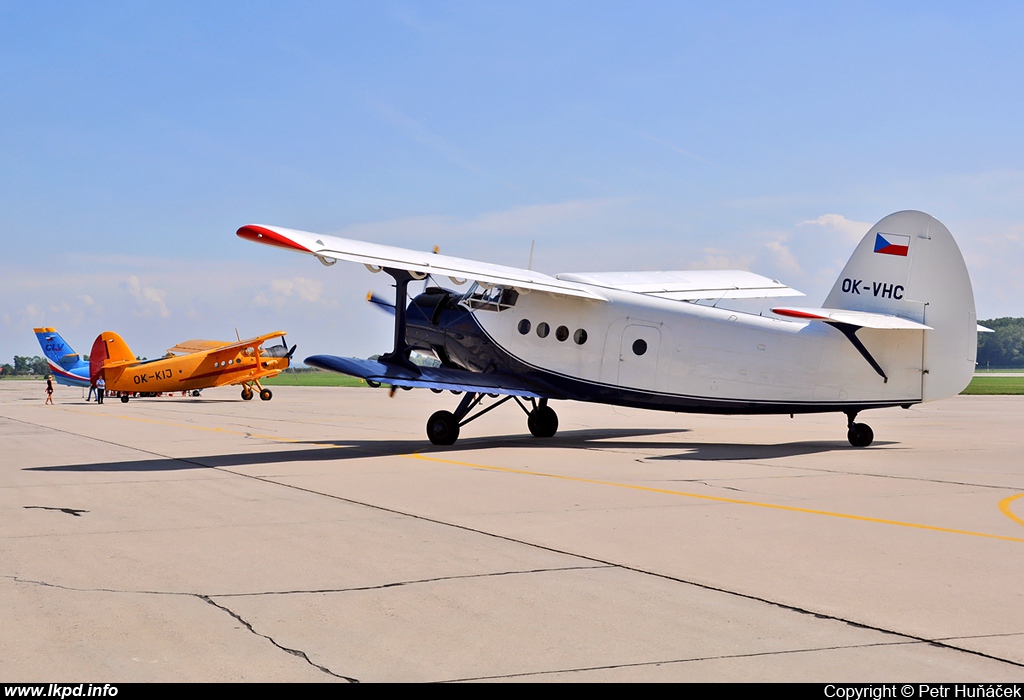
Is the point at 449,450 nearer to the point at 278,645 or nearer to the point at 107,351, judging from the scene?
the point at 278,645

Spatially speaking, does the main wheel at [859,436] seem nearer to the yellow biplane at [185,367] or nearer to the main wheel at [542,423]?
the main wheel at [542,423]

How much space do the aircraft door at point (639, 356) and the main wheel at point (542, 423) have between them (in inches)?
129

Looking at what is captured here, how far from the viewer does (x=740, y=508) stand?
31.0ft

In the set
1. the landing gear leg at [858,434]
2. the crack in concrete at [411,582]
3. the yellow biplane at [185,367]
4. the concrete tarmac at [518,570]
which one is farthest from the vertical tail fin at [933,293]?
the yellow biplane at [185,367]

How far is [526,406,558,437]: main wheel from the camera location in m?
20.0

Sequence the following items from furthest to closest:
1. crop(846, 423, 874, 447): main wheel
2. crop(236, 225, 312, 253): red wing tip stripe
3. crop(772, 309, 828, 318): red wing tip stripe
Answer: crop(846, 423, 874, 447): main wheel
crop(772, 309, 828, 318): red wing tip stripe
crop(236, 225, 312, 253): red wing tip stripe

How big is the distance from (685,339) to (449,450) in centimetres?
468

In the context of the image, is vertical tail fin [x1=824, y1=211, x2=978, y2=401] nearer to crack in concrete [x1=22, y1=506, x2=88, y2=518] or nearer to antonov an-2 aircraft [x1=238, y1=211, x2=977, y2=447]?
antonov an-2 aircraft [x1=238, y1=211, x2=977, y2=447]

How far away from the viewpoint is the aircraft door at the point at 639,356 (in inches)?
663

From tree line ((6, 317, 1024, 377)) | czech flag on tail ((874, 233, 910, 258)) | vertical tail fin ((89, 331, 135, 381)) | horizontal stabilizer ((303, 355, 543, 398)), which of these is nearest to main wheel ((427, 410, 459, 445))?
horizontal stabilizer ((303, 355, 543, 398))

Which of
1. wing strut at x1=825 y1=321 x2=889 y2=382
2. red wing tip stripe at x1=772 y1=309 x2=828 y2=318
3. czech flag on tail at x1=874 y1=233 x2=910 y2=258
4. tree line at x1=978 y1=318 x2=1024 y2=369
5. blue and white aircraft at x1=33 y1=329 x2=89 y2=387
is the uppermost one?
tree line at x1=978 y1=318 x2=1024 y2=369

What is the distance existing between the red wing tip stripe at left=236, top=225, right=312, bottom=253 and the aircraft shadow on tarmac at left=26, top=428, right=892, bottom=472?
11.6ft

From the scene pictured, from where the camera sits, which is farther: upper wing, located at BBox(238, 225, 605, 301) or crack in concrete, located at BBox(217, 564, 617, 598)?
upper wing, located at BBox(238, 225, 605, 301)
